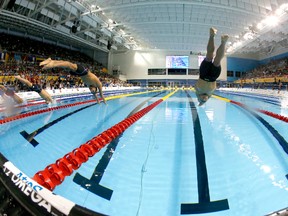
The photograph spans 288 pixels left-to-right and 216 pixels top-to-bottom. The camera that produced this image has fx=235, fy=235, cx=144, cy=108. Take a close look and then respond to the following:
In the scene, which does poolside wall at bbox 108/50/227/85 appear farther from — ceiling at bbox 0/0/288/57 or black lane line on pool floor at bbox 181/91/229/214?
black lane line on pool floor at bbox 181/91/229/214

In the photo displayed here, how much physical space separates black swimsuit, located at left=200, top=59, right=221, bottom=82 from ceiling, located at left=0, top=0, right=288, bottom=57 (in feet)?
42.3

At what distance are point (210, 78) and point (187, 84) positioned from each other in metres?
33.7

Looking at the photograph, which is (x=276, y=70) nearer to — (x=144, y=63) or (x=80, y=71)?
(x=144, y=63)

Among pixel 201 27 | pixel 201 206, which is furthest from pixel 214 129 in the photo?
pixel 201 27

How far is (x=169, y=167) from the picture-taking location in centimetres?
310

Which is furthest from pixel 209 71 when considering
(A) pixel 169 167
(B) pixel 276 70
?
(B) pixel 276 70

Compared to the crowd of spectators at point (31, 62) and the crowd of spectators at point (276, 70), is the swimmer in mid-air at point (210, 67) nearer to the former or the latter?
the crowd of spectators at point (31, 62)

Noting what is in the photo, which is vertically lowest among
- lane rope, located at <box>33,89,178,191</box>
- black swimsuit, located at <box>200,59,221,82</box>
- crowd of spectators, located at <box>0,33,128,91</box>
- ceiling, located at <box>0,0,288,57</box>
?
lane rope, located at <box>33,89,178,191</box>

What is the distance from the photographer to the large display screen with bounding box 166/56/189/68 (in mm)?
36219

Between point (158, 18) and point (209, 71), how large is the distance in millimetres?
17546

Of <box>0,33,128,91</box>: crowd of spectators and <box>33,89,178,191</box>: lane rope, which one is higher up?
<box>0,33,128,91</box>: crowd of spectators

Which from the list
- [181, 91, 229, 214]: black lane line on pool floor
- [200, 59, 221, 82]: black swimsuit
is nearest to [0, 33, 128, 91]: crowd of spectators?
[200, 59, 221, 82]: black swimsuit

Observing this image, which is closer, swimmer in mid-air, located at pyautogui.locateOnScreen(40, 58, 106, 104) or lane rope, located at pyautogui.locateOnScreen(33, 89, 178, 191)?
lane rope, located at pyautogui.locateOnScreen(33, 89, 178, 191)

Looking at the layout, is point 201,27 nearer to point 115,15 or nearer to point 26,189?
point 115,15
